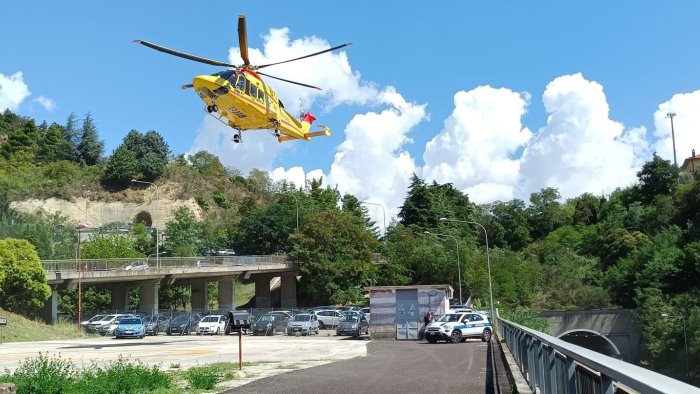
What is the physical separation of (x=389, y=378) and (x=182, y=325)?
126 ft

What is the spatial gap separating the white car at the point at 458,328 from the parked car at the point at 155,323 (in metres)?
25.7

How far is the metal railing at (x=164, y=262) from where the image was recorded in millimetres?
55875

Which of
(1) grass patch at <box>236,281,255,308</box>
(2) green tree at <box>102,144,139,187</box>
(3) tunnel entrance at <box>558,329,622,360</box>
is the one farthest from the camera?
(2) green tree at <box>102,144,139,187</box>

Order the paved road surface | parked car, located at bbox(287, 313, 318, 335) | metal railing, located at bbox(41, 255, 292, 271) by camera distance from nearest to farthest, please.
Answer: the paved road surface, parked car, located at bbox(287, 313, 318, 335), metal railing, located at bbox(41, 255, 292, 271)

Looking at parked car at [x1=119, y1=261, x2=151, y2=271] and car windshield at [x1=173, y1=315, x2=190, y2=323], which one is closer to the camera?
car windshield at [x1=173, y1=315, x2=190, y2=323]

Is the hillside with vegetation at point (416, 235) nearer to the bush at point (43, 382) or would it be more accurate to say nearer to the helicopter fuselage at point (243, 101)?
the helicopter fuselage at point (243, 101)

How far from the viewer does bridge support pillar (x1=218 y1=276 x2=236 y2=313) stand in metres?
78.1

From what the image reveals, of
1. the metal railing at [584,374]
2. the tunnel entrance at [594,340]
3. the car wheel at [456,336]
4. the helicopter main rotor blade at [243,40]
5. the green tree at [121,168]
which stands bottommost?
the tunnel entrance at [594,340]

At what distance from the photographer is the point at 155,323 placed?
5216cm

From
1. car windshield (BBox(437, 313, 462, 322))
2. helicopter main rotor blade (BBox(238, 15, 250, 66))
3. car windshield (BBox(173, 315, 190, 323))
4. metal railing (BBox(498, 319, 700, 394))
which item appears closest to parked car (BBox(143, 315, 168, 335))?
car windshield (BBox(173, 315, 190, 323))

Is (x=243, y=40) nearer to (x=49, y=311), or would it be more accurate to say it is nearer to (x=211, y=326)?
(x=211, y=326)

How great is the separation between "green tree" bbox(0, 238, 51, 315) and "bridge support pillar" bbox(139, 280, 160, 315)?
1641 centimetres

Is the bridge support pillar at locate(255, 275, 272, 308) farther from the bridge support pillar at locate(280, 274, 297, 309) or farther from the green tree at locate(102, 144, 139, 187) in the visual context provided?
the green tree at locate(102, 144, 139, 187)

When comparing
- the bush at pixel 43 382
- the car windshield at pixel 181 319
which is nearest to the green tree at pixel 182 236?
the car windshield at pixel 181 319
